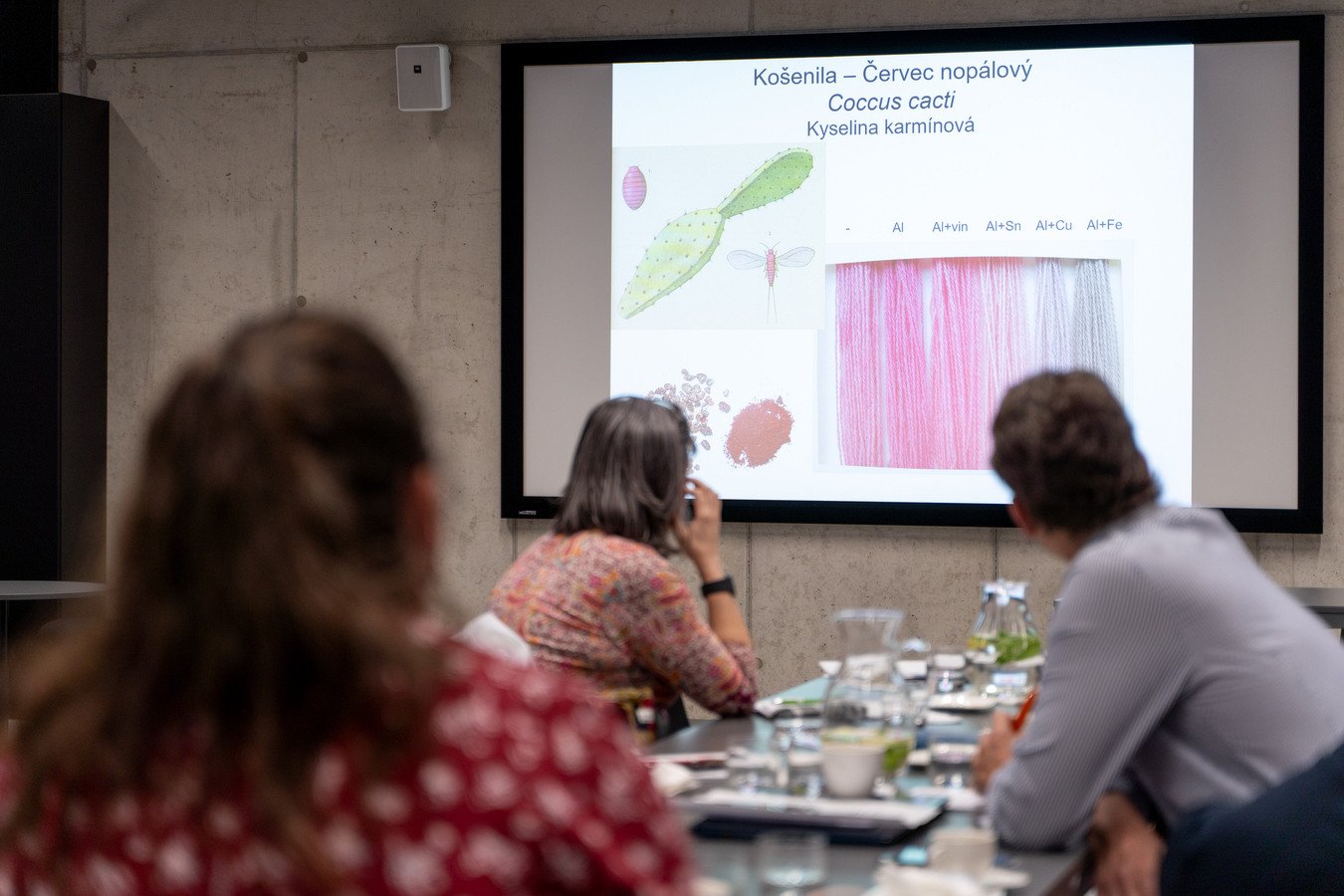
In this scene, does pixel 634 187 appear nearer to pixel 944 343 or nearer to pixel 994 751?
pixel 944 343

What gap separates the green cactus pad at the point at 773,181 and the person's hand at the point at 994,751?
309 centimetres

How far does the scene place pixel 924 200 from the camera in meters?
4.73

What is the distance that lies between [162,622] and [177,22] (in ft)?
16.5

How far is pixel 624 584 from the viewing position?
256cm

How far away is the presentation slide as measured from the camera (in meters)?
4.59

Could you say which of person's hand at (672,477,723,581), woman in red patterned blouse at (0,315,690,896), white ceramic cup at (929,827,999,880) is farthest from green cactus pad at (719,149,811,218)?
woman in red patterned blouse at (0,315,690,896)

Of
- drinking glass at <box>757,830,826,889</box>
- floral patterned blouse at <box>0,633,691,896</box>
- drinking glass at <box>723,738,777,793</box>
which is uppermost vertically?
floral patterned blouse at <box>0,633,691,896</box>

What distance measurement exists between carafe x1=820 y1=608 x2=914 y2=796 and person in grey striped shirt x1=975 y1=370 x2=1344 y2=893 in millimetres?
185

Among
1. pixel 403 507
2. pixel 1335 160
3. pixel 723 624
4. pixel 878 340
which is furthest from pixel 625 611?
pixel 1335 160

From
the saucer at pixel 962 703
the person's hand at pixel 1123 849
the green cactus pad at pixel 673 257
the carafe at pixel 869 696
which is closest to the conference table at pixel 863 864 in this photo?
the person's hand at pixel 1123 849

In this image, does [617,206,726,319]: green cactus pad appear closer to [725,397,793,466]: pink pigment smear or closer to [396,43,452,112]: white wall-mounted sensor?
[725,397,793,466]: pink pigment smear

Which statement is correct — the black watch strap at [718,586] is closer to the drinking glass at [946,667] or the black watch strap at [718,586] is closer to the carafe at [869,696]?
the drinking glass at [946,667]

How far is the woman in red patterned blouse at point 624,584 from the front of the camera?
257 cm

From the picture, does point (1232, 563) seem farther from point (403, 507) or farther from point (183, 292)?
point (183, 292)
